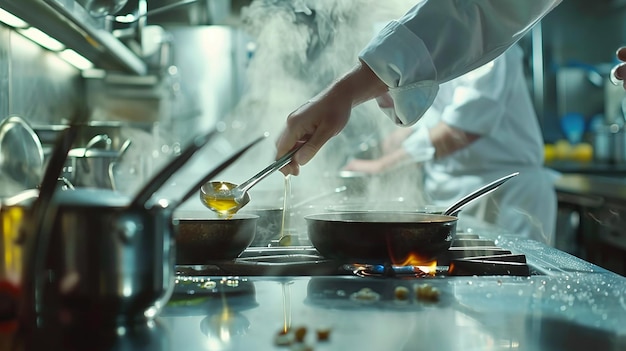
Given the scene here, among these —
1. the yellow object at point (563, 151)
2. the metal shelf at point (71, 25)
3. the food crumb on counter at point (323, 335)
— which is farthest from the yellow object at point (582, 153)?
the food crumb on counter at point (323, 335)

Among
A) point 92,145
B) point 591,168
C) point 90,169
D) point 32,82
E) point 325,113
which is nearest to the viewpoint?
point 325,113

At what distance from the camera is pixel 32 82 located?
A: 2.13 meters

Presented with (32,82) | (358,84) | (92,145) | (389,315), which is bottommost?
(389,315)

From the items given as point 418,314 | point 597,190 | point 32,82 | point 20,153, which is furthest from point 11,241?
point 597,190

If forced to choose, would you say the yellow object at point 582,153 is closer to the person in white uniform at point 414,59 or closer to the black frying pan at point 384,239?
the person in white uniform at point 414,59

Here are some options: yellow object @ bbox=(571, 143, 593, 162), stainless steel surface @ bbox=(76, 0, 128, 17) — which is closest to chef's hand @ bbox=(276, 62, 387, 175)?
stainless steel surface @ bbox=(76, 0, 128, 17)

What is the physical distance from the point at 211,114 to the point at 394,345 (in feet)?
13.7

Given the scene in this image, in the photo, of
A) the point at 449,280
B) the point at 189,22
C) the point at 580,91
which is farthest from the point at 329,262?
the point at 580,91

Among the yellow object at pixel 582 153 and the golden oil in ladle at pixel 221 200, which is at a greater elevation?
the yellow object at pixel 582 153

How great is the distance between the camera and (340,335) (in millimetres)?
682

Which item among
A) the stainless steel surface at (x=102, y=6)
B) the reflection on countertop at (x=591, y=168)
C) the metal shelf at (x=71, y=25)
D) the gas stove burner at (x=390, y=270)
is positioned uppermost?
the stainless steel surface at (x=102, y=6)

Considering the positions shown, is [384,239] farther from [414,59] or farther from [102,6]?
[102,6]

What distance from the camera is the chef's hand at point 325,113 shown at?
1194 millimetres

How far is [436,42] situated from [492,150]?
162 centimetres
